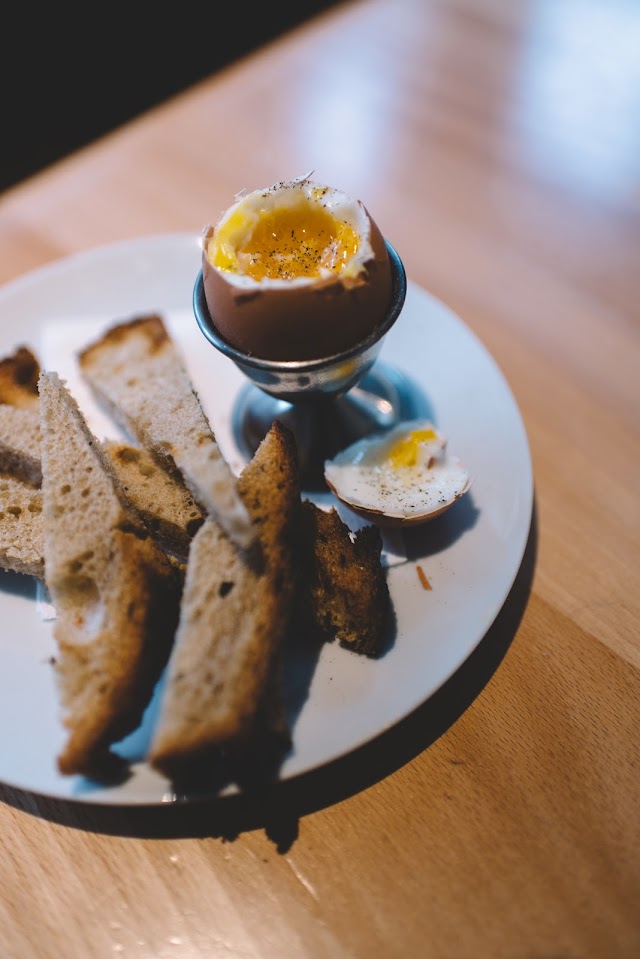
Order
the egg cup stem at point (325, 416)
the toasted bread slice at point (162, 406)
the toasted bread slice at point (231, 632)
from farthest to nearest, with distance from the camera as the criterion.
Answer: the egg cup stem at point (325, 416) → the toasted bread slice at point (162, 406) → the toasted bread slice at point (231, 632)

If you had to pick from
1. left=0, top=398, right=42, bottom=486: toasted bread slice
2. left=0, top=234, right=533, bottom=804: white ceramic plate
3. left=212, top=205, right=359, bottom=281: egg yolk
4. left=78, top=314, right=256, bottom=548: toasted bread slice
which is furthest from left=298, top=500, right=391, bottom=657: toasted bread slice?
left=0, top=398, right=42, bottom=486: toasted bread slice

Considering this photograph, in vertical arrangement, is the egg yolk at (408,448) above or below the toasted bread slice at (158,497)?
above

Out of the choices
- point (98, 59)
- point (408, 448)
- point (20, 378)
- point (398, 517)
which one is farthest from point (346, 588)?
point (98, 59)

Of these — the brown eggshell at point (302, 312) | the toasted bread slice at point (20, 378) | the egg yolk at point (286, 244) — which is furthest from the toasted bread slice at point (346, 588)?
Answer: the toasted bread slice at point (20, 378)

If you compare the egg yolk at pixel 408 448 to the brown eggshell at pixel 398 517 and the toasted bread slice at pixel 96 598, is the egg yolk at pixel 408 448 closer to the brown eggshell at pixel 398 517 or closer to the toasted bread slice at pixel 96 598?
the brown eggshell at pixel 398 517

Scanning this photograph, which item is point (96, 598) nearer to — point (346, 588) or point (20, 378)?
point (346, 588)

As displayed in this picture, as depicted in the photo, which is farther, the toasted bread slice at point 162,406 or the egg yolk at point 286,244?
the egg yolk at point 286,244

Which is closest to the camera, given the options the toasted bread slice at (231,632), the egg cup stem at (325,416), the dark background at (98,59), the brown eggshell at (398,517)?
the toasted bread slice at (231,632)

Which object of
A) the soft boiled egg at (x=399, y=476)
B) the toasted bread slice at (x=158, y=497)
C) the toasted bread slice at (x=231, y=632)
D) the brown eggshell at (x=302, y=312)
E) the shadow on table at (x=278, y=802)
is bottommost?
the shadow on table at (x=278, y=802)

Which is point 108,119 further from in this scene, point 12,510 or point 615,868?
point 615,868
